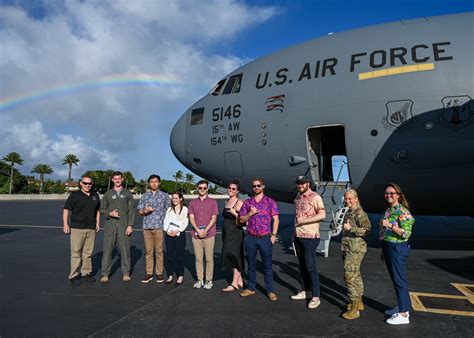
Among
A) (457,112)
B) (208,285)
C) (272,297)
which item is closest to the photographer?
(272,297)

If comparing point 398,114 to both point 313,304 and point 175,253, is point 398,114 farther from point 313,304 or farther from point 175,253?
point 175,253

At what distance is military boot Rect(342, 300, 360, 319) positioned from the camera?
457cm

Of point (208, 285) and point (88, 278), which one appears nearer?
point (208, 285)

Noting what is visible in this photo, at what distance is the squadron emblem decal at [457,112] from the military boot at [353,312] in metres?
5.15

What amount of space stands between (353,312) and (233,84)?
7.65 metres

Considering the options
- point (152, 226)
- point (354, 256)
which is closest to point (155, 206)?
point (152, 226)

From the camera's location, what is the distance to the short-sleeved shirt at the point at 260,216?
5.47 metres

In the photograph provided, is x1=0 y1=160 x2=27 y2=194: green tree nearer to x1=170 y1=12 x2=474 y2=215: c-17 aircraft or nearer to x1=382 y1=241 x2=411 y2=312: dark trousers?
x1=170 y1=12 x2=474 y2=215: c-17 aircraft

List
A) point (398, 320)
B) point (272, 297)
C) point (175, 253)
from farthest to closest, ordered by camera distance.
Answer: point (175, 253) < point (272, 297) < point (398, 320)

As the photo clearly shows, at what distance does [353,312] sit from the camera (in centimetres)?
460

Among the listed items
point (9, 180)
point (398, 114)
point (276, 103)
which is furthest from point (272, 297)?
point (9, 180)

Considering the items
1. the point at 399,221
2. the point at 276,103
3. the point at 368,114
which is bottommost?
the point at 399,221

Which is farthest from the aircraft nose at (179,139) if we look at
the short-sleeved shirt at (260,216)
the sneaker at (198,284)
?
the short-sleeved shirt at (260,216)

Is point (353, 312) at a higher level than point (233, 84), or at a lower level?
lower
